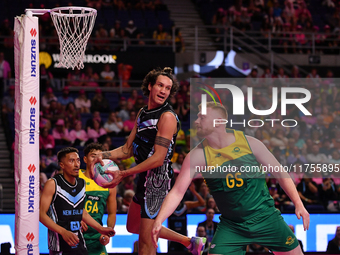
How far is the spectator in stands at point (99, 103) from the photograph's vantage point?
1465cm

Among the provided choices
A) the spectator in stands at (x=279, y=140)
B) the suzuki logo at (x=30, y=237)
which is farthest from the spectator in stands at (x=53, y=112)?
the suzuki logo at (x=30, y=237)

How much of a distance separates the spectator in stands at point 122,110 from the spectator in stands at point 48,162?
2.61 meters

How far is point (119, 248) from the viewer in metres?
9.50

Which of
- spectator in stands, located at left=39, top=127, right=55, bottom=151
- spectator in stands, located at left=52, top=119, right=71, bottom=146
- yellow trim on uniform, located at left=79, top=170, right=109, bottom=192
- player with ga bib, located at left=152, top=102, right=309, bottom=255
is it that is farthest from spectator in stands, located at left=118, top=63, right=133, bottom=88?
player with ga bib, located at left=152, top=102, right=309, bottom=255

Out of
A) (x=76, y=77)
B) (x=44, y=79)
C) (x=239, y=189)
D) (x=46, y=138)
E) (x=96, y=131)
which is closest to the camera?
(x=239, y=189)

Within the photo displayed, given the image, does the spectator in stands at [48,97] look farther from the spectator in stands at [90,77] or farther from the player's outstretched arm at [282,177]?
the player's outstretched arm at [282,177]

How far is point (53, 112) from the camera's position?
546 inches

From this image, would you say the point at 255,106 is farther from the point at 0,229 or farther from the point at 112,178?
the point at 112,178

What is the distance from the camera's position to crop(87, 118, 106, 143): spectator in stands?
516 inches

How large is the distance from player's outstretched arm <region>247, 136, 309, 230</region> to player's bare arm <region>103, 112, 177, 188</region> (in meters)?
0.91

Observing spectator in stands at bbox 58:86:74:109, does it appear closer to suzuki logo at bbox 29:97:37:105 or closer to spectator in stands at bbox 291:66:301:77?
spectator in stands at bbox 291:66:301:77

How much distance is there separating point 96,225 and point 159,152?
1.32 m

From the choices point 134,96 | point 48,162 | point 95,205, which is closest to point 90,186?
point 95,205

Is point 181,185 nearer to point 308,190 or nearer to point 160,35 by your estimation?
point 308,190
